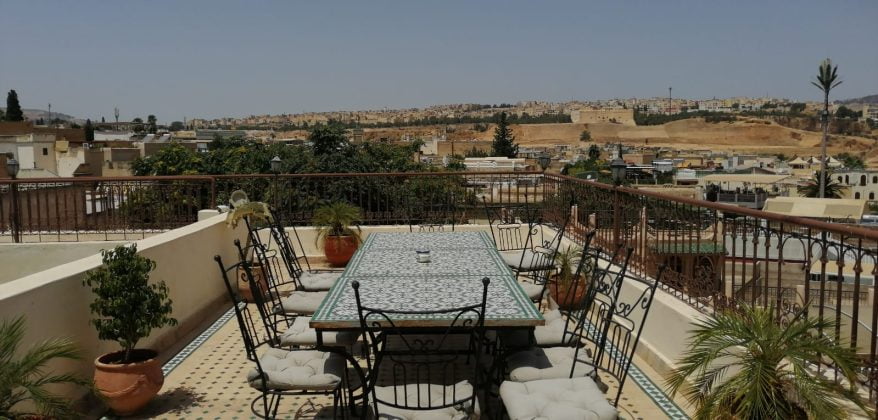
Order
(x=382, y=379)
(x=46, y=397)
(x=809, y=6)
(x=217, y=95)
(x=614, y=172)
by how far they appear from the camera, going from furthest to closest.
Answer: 1. (x=217, y=95)
2. (x=809, y=6)
3. (x=614, y=172)
4. (x=382, y=379)
5. (x=46, y=397)

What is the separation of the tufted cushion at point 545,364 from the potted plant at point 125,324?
1.88 meters

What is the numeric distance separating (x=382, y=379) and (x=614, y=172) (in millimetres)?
2921

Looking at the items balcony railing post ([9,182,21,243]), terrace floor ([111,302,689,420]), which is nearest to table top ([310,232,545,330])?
terrace floor ([111,302,689,420])

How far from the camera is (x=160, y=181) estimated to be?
768cm

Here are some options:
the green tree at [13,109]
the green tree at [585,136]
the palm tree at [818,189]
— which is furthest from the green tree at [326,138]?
the green tree at [585,136]

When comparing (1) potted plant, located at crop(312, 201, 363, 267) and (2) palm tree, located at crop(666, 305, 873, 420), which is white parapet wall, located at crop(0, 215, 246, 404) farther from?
(2) palm tree, located at crop(666, 305, 873, 420)

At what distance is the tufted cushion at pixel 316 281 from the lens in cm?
461

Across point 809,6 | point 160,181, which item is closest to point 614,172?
point 160,181

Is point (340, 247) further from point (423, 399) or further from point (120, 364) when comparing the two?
point (423, 399)

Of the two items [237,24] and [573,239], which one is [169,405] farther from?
[237,24]

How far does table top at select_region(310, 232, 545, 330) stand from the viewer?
111 inches

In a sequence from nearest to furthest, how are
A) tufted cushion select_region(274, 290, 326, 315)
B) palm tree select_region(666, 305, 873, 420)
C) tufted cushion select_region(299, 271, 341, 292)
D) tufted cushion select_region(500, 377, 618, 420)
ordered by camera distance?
1. palm tree select_region(666, 305, 873, 420)
2. tufted cushion select_region(500, 377, 618, 420)
3. tufted cushion select_region(274, 290, 326, 315)
4. tufted cushion select_region(299, 271, 341, 292)

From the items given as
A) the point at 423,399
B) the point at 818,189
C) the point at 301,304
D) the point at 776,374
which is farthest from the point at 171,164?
the point at 818,189

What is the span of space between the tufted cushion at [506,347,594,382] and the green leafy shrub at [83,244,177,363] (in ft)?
6.23
